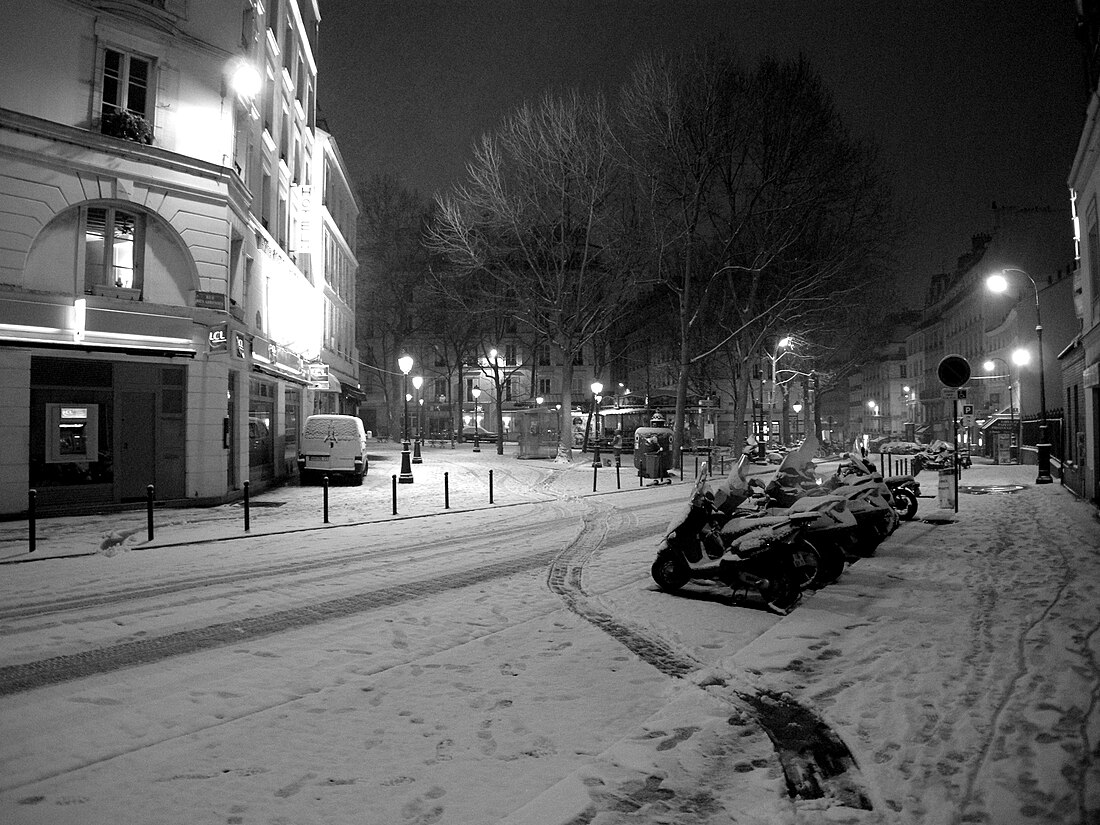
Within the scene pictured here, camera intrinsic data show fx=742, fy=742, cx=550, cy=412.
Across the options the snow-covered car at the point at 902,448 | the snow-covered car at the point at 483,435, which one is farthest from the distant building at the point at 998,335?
the snow-covered car at the point at 483,435

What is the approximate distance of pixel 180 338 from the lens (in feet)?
55.1

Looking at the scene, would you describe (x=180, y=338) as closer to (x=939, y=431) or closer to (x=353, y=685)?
(x=353, y=685)

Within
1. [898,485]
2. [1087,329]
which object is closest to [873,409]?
[1087,329]

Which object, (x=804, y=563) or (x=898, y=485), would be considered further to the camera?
(x=898, y=485)

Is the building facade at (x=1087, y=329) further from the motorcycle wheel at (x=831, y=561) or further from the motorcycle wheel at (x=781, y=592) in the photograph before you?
the motorcycle wheel at (x=781, y=592)

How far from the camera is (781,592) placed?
7.41m

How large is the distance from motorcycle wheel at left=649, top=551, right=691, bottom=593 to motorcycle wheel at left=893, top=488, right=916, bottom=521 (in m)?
8.36

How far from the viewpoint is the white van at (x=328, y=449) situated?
23109 millimetres

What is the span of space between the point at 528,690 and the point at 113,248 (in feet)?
51.1

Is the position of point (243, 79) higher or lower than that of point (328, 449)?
higher

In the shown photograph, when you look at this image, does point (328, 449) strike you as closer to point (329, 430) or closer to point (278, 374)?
point (329, 430)

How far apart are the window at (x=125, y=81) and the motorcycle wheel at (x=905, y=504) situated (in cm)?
1825

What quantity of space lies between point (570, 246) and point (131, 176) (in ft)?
67.1

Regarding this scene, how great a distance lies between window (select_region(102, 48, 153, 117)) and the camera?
16.3m
